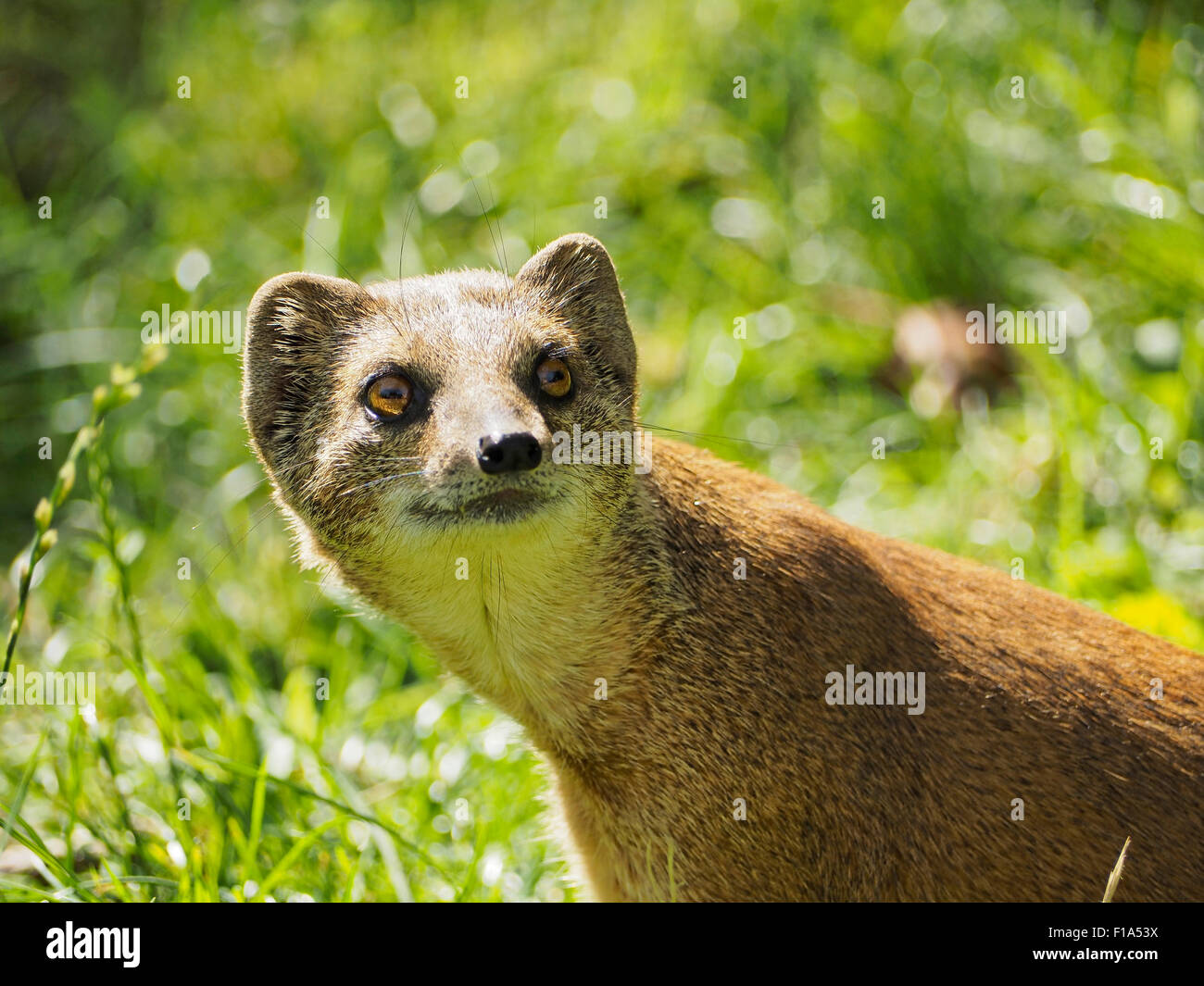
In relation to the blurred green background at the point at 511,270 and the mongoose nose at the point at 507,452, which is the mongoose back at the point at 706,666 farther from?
the blurred green background at the point at 511,270

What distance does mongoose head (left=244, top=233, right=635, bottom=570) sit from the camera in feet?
12.1

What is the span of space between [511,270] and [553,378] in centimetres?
427

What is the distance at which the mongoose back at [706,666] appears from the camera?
403 cm

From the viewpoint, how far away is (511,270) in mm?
8203

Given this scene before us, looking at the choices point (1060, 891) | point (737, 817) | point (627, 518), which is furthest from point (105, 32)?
point (1060, 891)

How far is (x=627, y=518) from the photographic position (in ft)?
13.7

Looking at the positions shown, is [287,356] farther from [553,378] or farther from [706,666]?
[706,666]

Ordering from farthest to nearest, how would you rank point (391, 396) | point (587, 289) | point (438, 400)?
1. point (587, 289)
2. point (391, 396)
3. point (438, 400)

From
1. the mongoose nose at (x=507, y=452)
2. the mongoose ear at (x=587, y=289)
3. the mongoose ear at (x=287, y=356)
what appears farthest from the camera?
the mongoose ear at (x=587, y=289)

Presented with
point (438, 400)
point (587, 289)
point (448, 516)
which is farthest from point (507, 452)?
point (587, 289)

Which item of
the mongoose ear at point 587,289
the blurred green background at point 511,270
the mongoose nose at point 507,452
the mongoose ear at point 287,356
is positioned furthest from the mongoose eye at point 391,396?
the blurred green background at point 511,270

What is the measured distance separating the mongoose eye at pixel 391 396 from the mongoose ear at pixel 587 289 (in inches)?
25.5

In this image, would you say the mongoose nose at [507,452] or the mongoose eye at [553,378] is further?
the mongoose eye at [553,378]

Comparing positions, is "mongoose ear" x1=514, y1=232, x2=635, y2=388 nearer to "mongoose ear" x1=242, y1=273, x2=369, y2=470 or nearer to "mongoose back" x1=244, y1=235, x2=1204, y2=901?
"mongoose back" x1=244, y1=235, x2=1204, y2=901
